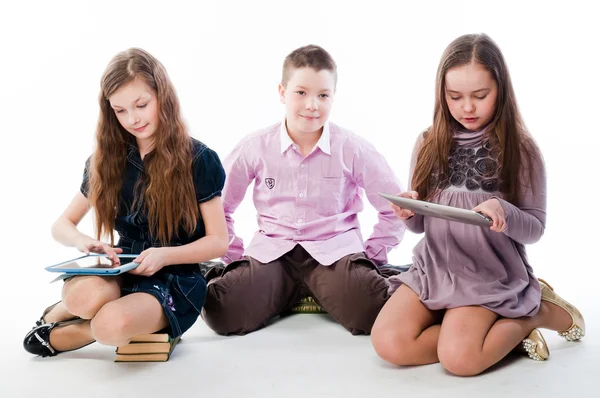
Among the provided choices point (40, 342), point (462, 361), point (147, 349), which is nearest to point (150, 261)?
point (147, 349)

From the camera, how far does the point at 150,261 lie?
209cm

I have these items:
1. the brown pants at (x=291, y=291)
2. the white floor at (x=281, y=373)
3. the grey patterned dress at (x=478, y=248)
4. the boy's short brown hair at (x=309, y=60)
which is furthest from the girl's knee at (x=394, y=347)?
the boy's short brown hair at (x=309, y=60)

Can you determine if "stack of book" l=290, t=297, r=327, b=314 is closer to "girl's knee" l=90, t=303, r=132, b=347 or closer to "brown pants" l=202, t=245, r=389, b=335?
"brown pants" l=202, t=245, r=389, b=335

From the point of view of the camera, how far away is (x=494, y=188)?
83.7 inches

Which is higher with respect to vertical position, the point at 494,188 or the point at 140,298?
the point at 494,188

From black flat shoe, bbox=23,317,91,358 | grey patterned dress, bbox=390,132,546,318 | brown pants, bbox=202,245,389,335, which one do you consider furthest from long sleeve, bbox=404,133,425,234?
black flat shoe, bbox=23,317,91,358

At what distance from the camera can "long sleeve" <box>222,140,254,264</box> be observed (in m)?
2.75


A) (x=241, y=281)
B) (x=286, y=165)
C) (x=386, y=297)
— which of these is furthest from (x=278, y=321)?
(x=286, y=165)

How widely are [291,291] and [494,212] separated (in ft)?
2.96

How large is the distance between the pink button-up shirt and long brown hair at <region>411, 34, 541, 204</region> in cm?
57

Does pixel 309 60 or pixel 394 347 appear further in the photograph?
pixel 309 60

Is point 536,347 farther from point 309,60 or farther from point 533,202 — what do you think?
point 309,60

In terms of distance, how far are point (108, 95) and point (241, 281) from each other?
759 mm

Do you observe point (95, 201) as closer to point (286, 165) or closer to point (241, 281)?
point (241, 281)
